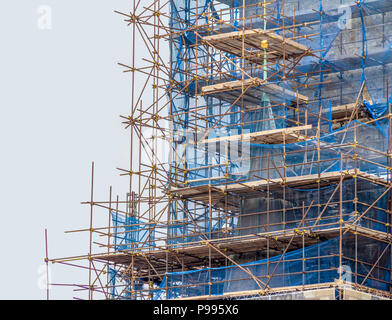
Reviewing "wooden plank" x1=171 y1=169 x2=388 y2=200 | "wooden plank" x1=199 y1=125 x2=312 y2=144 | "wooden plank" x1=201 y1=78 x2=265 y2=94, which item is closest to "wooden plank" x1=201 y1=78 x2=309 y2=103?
"wooden plank" x1=201 y1=78 x2=265 y2=94

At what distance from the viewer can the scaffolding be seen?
54.1 metres

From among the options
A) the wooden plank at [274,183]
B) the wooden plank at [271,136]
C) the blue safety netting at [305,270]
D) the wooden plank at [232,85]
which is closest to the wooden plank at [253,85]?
the wooden plank at [232,85]

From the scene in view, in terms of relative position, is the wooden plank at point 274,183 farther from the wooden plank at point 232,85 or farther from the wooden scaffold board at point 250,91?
the wooden plank at point 232,85

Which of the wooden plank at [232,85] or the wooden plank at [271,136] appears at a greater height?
the wooden plank at [232,85]

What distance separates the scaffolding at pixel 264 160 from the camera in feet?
177

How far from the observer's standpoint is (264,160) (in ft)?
185

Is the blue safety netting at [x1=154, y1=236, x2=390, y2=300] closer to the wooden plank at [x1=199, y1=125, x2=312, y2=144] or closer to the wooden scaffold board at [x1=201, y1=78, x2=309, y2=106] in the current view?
the wooden plank at [x1=199, y1=125, x2=312, y2=144]

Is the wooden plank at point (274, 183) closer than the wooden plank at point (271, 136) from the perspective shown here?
Yes

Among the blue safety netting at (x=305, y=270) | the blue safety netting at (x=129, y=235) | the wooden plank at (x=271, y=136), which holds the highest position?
the wooden plank at (x=271, y=136)

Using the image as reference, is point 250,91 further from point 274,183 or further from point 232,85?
point 274,183

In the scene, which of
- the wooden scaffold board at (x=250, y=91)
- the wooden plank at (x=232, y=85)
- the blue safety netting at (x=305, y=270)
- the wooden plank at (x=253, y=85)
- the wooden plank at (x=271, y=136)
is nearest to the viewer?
the blue safety netting at (x=305, y=270)

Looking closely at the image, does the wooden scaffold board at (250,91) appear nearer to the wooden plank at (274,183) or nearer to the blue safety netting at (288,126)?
the blue safety netting at (288,126)

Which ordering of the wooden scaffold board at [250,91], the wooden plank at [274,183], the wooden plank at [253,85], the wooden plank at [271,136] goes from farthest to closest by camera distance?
the wooden scaffold board at [250,91], the wooden plank at [253,85], the wooden plank at [271,136], the wooden plank at [274,183]
